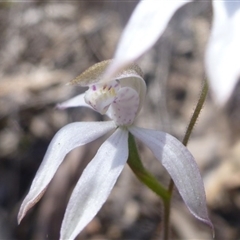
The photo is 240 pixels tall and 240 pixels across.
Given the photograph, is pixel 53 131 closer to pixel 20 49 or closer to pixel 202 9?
pixel 20 49

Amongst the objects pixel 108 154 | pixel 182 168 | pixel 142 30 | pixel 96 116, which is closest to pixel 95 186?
pixel 108 154

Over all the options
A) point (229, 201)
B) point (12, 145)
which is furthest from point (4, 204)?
point (229, 201)

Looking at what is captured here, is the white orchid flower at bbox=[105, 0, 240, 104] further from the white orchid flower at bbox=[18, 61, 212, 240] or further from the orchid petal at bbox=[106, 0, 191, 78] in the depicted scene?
the white orchid flower at bbox=[18, 61, 212, 240]

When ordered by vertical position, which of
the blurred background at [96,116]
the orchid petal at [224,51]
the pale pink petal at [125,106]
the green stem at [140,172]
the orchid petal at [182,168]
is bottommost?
the blurred background at [96,116]

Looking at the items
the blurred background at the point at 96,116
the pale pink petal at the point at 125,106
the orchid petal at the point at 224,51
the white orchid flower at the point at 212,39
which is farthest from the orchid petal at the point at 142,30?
the blurred background at the point at 96,116

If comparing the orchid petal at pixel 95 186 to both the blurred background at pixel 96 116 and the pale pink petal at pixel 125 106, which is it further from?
the blurred background at pixel 96 116

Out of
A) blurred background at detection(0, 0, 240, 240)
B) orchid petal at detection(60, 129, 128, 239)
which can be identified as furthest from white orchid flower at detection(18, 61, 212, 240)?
blurred background at detection(0, 0, 240, 240)
